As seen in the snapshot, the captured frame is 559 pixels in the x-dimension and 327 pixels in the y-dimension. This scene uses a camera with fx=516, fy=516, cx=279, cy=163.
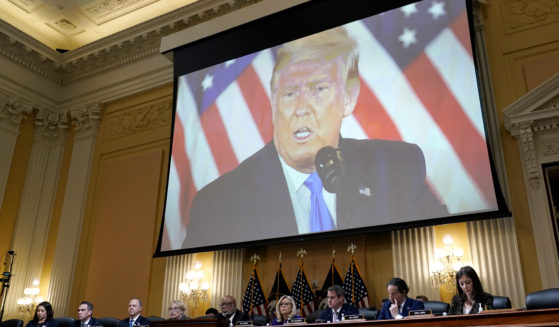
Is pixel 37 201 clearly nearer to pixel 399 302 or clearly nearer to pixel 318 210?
pixel 318 210

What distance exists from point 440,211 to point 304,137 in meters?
2.13

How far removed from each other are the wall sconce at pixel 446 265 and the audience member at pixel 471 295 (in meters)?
2.04

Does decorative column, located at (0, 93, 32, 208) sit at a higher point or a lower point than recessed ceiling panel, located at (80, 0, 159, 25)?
lower

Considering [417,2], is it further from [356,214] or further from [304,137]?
[356,214]

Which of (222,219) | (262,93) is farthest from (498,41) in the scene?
(222,219)

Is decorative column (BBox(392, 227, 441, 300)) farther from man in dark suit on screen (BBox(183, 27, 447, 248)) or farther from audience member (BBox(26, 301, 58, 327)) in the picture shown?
audience member (BBox(26, 301, 58, 327))

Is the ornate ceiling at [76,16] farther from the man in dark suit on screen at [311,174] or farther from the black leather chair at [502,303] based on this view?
the black leather chair at [502,303]

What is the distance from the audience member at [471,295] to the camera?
3.76m

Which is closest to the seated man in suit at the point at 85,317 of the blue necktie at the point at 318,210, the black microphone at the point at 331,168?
the blue necktie at the point at 318,210

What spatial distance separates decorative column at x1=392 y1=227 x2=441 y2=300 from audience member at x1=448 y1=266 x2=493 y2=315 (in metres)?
2.09

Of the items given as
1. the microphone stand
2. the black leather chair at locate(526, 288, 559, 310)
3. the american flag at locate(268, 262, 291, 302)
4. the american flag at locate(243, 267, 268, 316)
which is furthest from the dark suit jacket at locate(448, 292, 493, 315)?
the microphone stand

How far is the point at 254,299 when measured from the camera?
22.7ft

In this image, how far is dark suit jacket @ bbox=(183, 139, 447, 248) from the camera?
19.6ft

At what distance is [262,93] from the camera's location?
25.2 ft
